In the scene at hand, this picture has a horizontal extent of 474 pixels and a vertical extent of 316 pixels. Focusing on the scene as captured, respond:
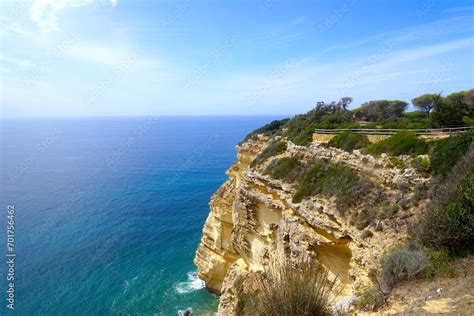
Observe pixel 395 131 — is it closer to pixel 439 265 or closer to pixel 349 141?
pixel 349 141

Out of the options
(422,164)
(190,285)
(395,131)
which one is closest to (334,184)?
(422,164)

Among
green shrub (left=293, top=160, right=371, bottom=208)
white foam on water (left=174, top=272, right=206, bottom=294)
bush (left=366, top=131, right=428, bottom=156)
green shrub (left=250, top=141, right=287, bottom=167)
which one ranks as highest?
bush (left=366, top=131, right=428, bottom=156)

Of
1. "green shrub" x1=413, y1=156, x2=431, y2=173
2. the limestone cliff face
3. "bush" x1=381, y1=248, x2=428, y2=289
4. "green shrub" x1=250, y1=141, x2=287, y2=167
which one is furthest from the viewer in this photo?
"green shrub" x1=250, y1=141, x2=287, y2=167

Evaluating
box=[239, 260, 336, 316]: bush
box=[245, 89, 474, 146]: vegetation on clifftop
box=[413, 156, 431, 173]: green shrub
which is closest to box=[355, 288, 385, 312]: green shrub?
box=[239, 260, 336, 316]: bush

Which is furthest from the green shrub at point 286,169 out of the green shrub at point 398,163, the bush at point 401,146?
the green shrub at point 398,163

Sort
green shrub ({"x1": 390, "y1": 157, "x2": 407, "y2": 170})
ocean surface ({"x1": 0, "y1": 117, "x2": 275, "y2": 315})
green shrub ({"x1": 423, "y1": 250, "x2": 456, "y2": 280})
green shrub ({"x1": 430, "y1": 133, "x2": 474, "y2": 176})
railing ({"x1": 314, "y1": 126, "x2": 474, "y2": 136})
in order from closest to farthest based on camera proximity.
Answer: green shrub ({"x1": 423, "y1": 250, "x2": 456, "y2": 280}) < green shrub ({"x1": 430, "y1": 133, "x2": 474, "y2": 176}) < green shrub ({"x1": 390, "y1": 157, "x2": 407, "y2": 170}) < railing ({"x1": 314, "y1": 126, "x2": 474, "y2": 136}) < ocean surface ({"x1": 0, "y1": 117, "x2": 275, "y2": 315})

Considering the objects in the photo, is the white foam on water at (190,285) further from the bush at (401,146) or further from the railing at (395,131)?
the bush at (401,146)

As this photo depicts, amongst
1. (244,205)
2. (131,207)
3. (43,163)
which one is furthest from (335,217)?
(43,163)

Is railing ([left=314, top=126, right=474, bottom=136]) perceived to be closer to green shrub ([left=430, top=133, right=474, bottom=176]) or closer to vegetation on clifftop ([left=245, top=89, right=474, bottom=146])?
vegetation on clifftop ([left=245, top=89, right=474, bottom=146])
